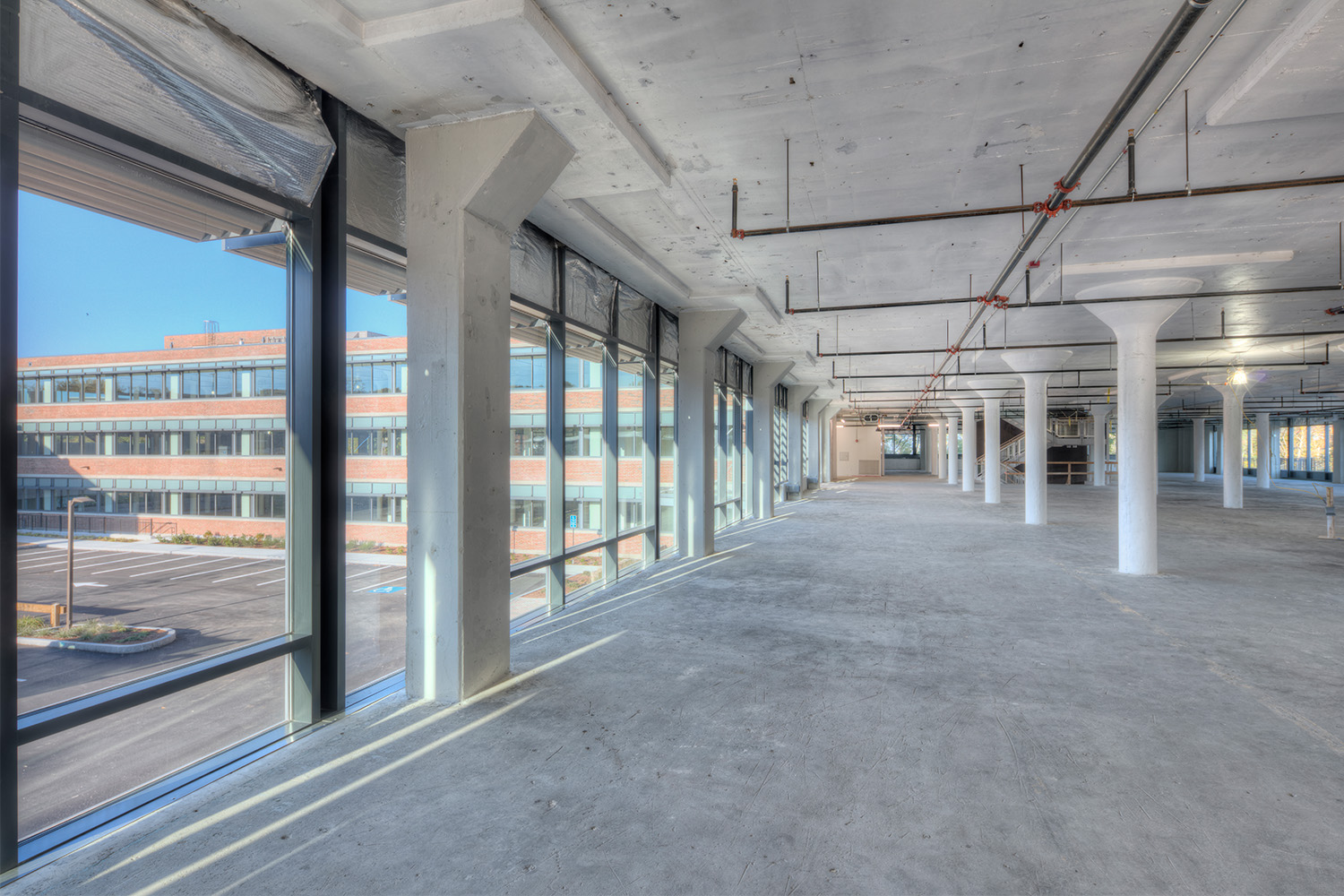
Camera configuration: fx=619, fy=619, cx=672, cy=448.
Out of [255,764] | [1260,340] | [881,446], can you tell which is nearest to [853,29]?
[255,764]

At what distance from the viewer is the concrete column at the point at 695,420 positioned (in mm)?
10477

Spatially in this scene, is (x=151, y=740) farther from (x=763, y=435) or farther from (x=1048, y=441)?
(x=1048, y=441)

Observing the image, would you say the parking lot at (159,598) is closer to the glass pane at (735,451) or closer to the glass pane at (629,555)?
the glass pane at (629,555)

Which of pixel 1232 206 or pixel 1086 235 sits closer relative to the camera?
pixel 1232 206

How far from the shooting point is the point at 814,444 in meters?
28.7

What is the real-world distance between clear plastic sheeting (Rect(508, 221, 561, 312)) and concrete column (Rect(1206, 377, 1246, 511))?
2162 centimetres

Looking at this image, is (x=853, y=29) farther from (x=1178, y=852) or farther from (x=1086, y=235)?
(x=1086, y=235)

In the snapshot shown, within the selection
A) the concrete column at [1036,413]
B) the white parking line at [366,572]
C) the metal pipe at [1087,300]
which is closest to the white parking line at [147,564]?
the white parking line at [366,572]

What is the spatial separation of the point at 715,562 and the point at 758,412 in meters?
7.66

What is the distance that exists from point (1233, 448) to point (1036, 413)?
896cm

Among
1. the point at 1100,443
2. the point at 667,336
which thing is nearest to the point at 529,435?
the point at 667,336

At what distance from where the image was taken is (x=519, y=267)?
20.5ft

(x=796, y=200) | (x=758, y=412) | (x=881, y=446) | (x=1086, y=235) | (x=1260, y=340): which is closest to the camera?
(x=796, y=200)

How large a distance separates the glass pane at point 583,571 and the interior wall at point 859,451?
1419 inches
